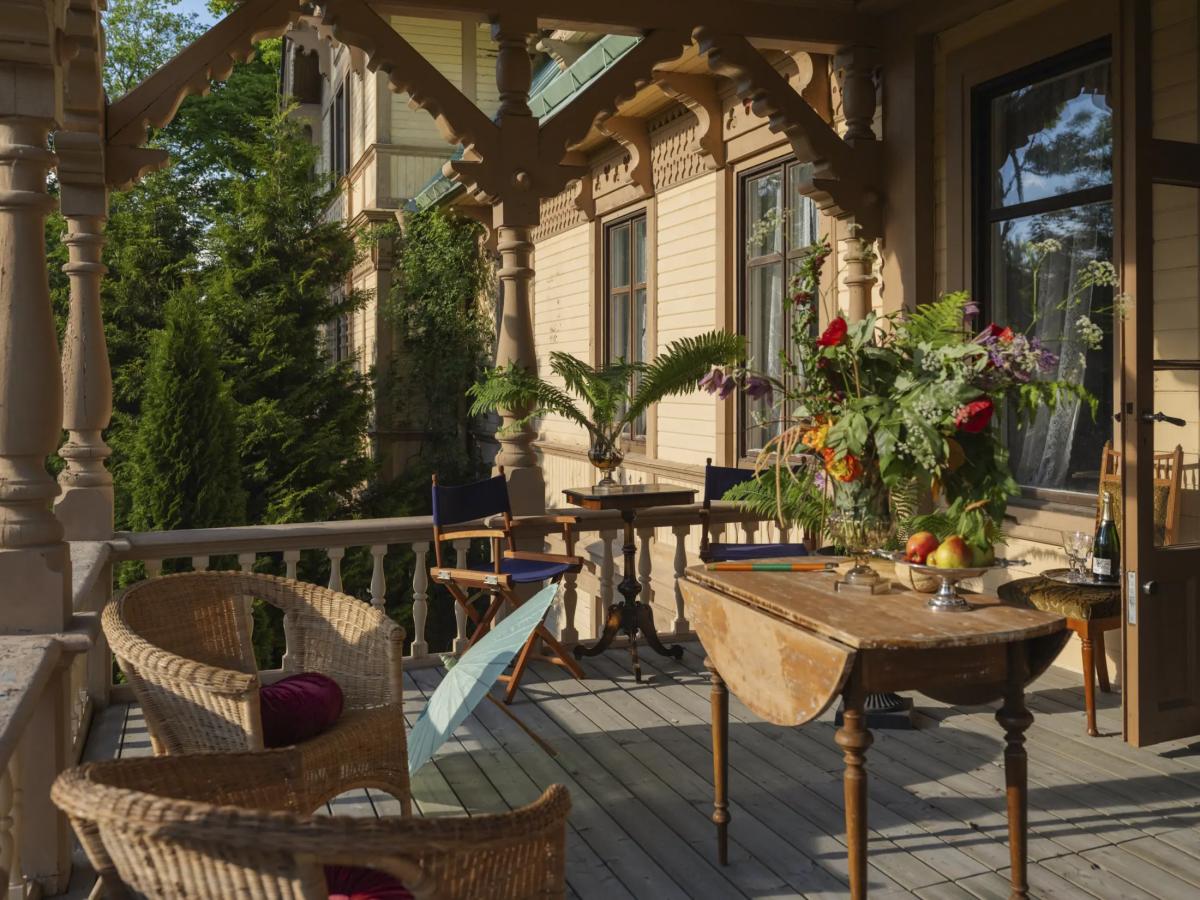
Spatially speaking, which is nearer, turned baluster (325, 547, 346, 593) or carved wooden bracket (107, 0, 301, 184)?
carved wooden bracket (107, 0, 301, 184)

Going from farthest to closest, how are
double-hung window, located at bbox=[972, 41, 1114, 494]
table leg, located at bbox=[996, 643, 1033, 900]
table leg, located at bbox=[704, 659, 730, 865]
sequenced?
double-hung window, located at bbox=[972, 41, 1114, 494] → table leg, located at bbox=[704, 659, 730, 865] → table leg, located at bbox=[996, 643, 1033, 900]

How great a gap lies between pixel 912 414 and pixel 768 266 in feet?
15.9

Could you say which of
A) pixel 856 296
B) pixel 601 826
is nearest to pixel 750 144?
pixel 856 296

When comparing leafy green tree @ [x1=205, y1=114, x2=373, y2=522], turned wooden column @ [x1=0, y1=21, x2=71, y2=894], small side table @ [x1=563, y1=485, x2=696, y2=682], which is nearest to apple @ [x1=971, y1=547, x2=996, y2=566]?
turned wooden column @ [x1=0, y1=21, x2=71, y2=894]

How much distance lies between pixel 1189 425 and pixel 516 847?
3.55m

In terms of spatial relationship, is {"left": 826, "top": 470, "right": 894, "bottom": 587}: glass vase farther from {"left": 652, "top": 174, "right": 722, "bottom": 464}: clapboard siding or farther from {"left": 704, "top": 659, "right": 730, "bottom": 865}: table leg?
{"left": 652, "top": 174, "right": 722, "bottom": 464}: clapboard siding

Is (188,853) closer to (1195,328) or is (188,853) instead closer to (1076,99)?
(1195,328)

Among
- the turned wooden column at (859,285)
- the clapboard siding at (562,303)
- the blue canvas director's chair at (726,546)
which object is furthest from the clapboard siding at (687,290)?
the blue canvas director's chair at (726,546)

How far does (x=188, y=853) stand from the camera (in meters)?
1.65

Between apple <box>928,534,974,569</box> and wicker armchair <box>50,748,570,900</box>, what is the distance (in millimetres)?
1331

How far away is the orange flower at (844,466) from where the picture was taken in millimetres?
2988

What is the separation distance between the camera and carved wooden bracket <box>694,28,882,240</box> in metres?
5.65

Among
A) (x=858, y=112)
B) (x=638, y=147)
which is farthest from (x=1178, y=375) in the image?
(x=638, y=147)

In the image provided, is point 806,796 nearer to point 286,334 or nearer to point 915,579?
point 915,579
